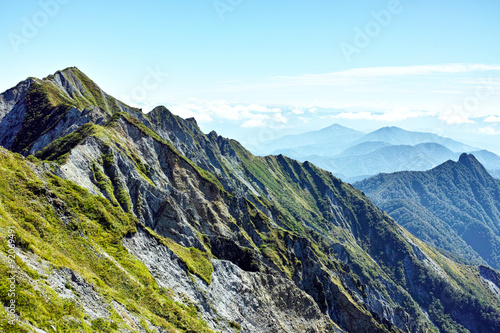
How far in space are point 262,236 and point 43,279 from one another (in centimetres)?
12096

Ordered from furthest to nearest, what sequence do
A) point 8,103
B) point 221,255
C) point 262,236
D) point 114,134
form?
1. point 8,103
2. point 262,236
3. point 114,134
4. point 221,255

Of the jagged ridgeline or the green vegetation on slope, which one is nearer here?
the green vegetation on slope

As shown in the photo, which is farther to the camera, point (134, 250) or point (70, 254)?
point (134, 250)

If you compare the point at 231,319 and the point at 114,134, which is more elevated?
the point at 114,134

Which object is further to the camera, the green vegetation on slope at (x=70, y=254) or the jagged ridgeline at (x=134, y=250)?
the jagged ridgeline at (x=134, y=250)

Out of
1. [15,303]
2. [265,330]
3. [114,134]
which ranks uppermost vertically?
[114,134]

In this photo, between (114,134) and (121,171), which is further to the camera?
(114,134)

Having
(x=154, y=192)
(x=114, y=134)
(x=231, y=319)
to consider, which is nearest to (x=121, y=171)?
(x=154, y=192)

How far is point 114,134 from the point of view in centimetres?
12312

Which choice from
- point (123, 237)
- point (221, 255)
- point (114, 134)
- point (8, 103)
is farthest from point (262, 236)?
point (8, 103)

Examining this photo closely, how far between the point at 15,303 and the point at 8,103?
20539 centimetres

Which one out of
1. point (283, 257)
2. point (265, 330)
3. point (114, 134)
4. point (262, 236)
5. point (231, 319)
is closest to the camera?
point (231, 319)

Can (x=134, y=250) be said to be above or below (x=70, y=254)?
above

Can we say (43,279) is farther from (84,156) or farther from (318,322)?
(318,322)
